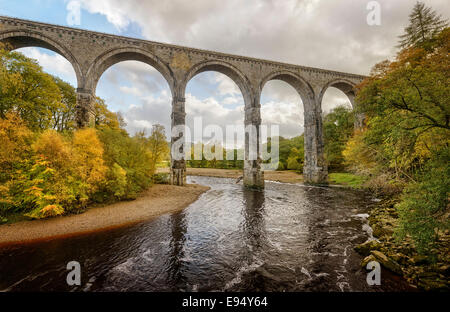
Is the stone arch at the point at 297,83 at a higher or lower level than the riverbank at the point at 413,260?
higher

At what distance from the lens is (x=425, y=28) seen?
579 inches

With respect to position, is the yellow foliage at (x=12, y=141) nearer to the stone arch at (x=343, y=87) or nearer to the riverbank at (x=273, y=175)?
the riverbank at (x=273, y=175)

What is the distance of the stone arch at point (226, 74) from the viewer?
59.4 ft

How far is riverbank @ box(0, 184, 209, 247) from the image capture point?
23.4ft

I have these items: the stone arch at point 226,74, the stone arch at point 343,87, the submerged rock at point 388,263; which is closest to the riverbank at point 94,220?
the submerged rock at point 388,263

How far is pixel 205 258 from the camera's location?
5.82m

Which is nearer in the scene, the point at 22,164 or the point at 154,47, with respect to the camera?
the point at 22,164

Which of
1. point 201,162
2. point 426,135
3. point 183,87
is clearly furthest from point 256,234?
point 201,162

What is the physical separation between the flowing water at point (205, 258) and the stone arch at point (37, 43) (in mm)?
15026

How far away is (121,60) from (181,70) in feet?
20.3

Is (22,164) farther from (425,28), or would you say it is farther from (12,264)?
(425,28)

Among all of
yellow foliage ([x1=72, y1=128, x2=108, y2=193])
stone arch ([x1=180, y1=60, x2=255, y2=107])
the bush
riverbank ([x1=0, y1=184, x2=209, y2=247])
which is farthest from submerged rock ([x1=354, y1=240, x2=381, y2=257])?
stone arch ([x1=180, y1=60, x2=255, y2=107])

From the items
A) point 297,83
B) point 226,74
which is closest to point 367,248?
point 226,74
